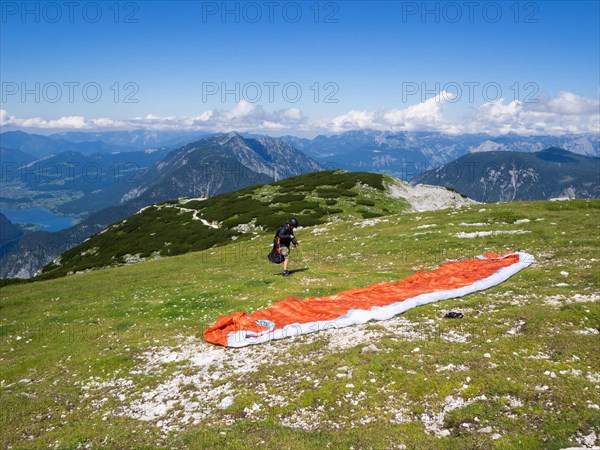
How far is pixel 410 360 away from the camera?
38.2 feet

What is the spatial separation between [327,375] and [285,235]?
15475 millimetres

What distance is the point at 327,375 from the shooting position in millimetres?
11508

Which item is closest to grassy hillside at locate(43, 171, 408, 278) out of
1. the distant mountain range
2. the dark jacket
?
the distant mountain range

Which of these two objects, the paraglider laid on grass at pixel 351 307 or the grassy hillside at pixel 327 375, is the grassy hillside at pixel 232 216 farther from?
the paraglider laid on grass at pixel 351 307

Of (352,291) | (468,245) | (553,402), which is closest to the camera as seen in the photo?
(553,402)

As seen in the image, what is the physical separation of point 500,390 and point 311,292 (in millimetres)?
12952

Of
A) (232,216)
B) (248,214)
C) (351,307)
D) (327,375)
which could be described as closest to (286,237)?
(351,307)

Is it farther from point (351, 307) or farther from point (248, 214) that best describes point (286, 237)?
point (248, 214)

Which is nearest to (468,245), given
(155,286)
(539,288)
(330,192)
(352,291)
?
(539,288)

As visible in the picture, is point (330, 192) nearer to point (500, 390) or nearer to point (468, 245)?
point (468, 245)

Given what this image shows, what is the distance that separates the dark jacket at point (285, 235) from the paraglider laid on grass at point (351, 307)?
793 centimetres

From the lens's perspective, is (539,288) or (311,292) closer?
(539,288)

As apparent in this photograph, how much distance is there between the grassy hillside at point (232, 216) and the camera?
76.6m

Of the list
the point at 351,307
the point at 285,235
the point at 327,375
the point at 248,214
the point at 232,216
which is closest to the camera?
the point at 327,375
